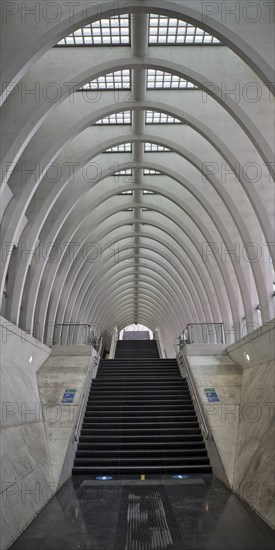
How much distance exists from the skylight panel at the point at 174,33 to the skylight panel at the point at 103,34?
0.84 meters

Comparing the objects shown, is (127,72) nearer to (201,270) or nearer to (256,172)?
(256,172)

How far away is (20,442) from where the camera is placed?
28.5 feet

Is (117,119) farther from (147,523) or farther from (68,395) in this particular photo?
(147,523)

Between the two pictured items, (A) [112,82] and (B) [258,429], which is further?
(A) [112,82]

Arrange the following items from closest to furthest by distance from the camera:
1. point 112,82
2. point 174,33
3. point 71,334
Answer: point 174,33
point 112,82
point 71,334

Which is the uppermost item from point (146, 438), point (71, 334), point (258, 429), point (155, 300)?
point (155, 300)

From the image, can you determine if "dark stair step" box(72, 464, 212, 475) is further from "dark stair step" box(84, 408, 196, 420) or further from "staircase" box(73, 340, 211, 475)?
"dark stair step" box(84, 408, 196, 420)

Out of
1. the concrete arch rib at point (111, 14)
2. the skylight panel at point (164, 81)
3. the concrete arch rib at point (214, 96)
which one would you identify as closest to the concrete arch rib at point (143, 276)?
the skylight panel at point (164, 81)

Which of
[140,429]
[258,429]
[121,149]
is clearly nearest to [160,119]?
[121,149]

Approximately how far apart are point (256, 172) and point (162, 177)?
9760 millimetres

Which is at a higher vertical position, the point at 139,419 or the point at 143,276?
the point at 143,276

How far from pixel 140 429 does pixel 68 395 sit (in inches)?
95.8

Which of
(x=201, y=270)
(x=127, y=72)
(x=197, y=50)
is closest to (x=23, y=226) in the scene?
(x=127, y=72)

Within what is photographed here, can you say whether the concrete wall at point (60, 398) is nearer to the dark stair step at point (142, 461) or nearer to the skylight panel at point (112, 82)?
the dark stair step at point (142, 461)
